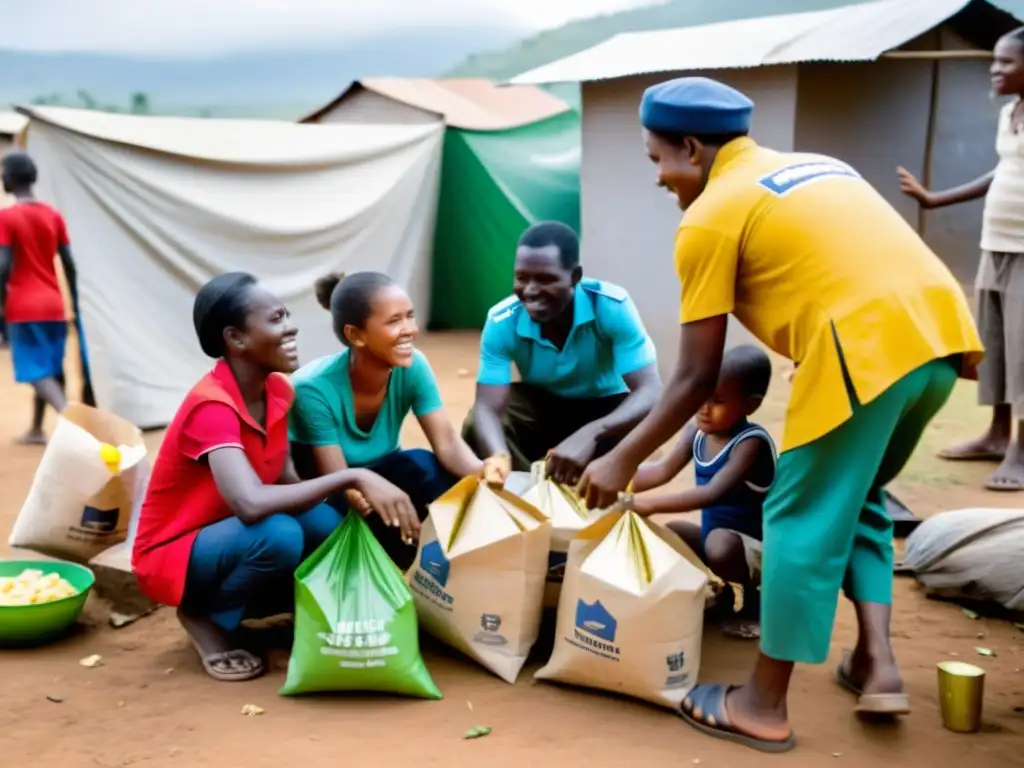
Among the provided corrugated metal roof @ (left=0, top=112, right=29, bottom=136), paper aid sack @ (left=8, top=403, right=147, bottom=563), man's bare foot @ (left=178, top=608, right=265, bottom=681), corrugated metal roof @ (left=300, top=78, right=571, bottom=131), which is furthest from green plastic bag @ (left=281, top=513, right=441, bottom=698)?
corrugated metal roof @ (left=0, top=112, right=29, bottom=136)

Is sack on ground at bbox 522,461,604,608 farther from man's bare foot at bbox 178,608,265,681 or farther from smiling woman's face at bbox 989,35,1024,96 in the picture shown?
smiling woman's face at bbox 989,35,1024,96

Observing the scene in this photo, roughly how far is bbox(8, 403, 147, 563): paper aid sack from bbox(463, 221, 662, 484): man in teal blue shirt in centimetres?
112

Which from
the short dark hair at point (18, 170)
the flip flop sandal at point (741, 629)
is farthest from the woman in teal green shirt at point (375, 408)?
the short dark hair at point (18, 170)

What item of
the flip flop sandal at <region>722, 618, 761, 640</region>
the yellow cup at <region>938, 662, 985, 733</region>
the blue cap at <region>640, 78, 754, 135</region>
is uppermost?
the blue cap at <region>640, 78, 754, 135</region>

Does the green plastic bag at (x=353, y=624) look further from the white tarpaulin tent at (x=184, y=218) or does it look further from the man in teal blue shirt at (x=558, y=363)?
the white tarpaulin tent at (x=184, y=218)

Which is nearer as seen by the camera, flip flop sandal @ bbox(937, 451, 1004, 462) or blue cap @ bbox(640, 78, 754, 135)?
blue cap @ bbox(640, 78, 754, 135)

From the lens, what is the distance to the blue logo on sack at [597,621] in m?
2.82

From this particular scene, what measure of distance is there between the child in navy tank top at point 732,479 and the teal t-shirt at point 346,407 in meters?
0.73

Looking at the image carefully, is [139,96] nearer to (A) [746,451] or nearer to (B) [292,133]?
(B) [292,133]

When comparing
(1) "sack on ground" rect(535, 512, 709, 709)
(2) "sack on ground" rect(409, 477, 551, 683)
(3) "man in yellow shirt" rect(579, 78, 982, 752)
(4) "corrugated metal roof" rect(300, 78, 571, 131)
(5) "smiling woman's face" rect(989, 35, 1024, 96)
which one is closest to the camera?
(3) "man in yellow shirt" rect(579, 78, 982, 752)

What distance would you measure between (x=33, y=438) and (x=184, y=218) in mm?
1590

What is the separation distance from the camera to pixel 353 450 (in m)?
3.40

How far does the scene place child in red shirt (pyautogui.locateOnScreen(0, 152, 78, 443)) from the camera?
18.3 ft

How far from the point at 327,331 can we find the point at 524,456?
4064 mm
